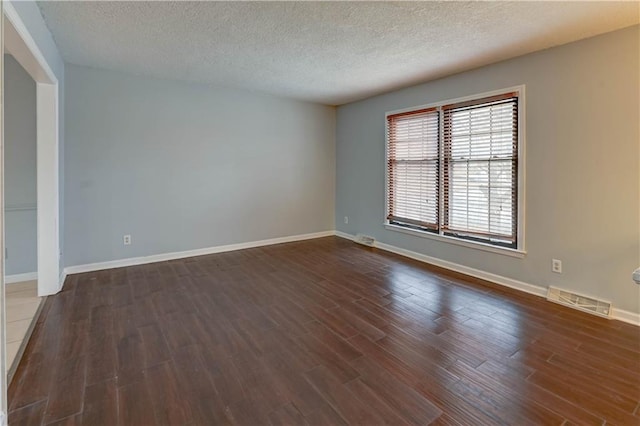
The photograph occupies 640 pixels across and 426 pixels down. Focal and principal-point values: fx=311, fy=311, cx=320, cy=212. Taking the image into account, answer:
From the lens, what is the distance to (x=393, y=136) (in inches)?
197

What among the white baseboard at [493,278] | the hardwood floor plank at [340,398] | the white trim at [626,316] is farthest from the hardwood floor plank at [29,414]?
the white trim at [626,316]

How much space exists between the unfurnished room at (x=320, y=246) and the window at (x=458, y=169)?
0.03 m

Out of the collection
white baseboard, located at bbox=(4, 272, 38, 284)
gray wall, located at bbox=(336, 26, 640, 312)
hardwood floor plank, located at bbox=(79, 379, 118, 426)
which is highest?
gray wall, located at bbox=(336, 26, 640, 312)

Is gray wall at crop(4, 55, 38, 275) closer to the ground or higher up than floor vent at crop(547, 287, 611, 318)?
higher up

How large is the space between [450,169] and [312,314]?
269cm

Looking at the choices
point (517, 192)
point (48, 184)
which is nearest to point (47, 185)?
point (48, 184)

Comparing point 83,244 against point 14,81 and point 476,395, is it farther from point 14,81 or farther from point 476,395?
point 476,395

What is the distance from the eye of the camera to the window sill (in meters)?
3.49

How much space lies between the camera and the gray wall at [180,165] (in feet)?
13.0

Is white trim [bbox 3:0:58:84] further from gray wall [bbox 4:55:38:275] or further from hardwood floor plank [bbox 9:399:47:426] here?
hardwood floor plank [bbox 9:399:47:426]

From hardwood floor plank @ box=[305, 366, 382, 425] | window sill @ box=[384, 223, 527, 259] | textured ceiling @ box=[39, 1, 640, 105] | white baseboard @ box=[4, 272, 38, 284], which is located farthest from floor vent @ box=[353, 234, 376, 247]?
white baseboard @ box=[4, 272, 38, 284]

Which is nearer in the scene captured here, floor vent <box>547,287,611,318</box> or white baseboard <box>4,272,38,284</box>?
floor vent <box>547,287,611,318</box>

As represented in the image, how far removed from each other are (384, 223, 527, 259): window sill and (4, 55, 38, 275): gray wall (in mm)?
4793

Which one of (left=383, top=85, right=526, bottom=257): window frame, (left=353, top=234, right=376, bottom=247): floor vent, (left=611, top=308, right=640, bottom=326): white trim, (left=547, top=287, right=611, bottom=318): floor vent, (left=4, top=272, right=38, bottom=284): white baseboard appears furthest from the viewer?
(left=353, top=234, right=376, bottom=247): floor vent
